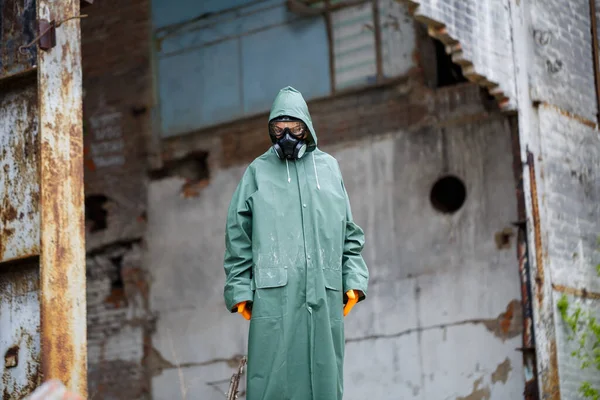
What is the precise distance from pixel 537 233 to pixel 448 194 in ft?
3.98

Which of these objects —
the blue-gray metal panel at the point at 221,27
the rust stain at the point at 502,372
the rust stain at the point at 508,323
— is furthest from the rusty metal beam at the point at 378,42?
the rust stain at the point at 502,372

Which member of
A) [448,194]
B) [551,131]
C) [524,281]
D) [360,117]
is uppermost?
[360,117]

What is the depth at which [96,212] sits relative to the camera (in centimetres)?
1466

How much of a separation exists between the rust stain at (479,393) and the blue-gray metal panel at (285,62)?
131 inches

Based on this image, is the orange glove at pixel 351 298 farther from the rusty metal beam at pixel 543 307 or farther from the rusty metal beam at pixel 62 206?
the rusty metal beam at pixel 543 307

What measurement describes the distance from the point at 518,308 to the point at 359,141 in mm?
2462

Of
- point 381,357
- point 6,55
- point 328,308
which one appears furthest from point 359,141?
point 328,308

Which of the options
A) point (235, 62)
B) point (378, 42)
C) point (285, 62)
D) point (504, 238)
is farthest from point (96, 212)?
point (504, 238)

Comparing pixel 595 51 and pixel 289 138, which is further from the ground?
pixel 595 51

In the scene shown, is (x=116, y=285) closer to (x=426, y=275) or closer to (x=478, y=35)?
(x=426, y=275)

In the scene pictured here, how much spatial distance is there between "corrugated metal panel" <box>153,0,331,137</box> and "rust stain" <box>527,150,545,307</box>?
2.49 metres

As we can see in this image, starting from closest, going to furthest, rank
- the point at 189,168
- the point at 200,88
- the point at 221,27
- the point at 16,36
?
the point at 16,36 < the point at 221,27 < the point at 200,88 < the point at 189,168

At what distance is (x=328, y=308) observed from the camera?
6.58 m

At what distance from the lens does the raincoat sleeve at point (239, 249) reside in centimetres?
656
